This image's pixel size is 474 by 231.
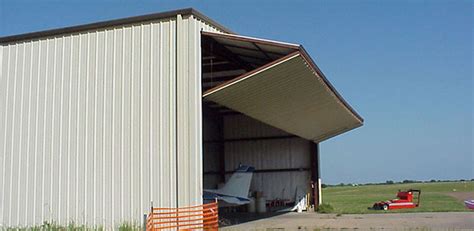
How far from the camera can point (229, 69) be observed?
77.6 feet

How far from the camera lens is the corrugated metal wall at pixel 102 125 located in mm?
16344

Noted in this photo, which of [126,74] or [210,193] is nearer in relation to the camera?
[126,74]

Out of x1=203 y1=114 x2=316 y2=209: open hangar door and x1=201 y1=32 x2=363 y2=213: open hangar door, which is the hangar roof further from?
x1=203 y1=114 x2=316 y2=209: open hangar door

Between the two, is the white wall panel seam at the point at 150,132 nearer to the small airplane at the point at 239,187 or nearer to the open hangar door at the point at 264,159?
the small airplane at the point at 239,187

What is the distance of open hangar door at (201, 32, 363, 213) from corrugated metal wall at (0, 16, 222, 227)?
133 centimetres

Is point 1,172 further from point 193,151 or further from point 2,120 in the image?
point 193,151

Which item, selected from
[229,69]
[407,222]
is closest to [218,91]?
[229,69]

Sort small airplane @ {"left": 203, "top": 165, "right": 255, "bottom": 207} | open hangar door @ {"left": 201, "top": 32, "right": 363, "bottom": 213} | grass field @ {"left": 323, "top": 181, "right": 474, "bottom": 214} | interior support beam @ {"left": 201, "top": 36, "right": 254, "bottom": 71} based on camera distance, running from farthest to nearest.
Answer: grass field @ {"left": 323, "top": 181, "right": 474, "bottom": 214} < small airplane @ {"left": 203, "top": 165, "right": 255, "bottom": 207} < interior support beam @ {"left": 201, "top": 36, "right": 254, "bottom": 71} < open hangar door @ {"left": 201, "top": 32, "right": 363, "bottom": 213}

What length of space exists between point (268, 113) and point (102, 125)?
21.3ft

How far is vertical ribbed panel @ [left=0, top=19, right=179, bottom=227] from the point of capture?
1648 centimetres

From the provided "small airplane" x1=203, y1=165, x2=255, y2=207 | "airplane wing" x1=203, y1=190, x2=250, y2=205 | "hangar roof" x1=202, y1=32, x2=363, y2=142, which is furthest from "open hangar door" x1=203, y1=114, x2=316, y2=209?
"hangar roof" x1=202, y1=32, x2=363, y2=142

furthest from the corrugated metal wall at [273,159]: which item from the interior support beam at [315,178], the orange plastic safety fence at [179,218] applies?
the orange plastic safety fence at [179,218]

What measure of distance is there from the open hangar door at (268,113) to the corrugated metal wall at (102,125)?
4.36ft

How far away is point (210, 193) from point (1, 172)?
9365mm
